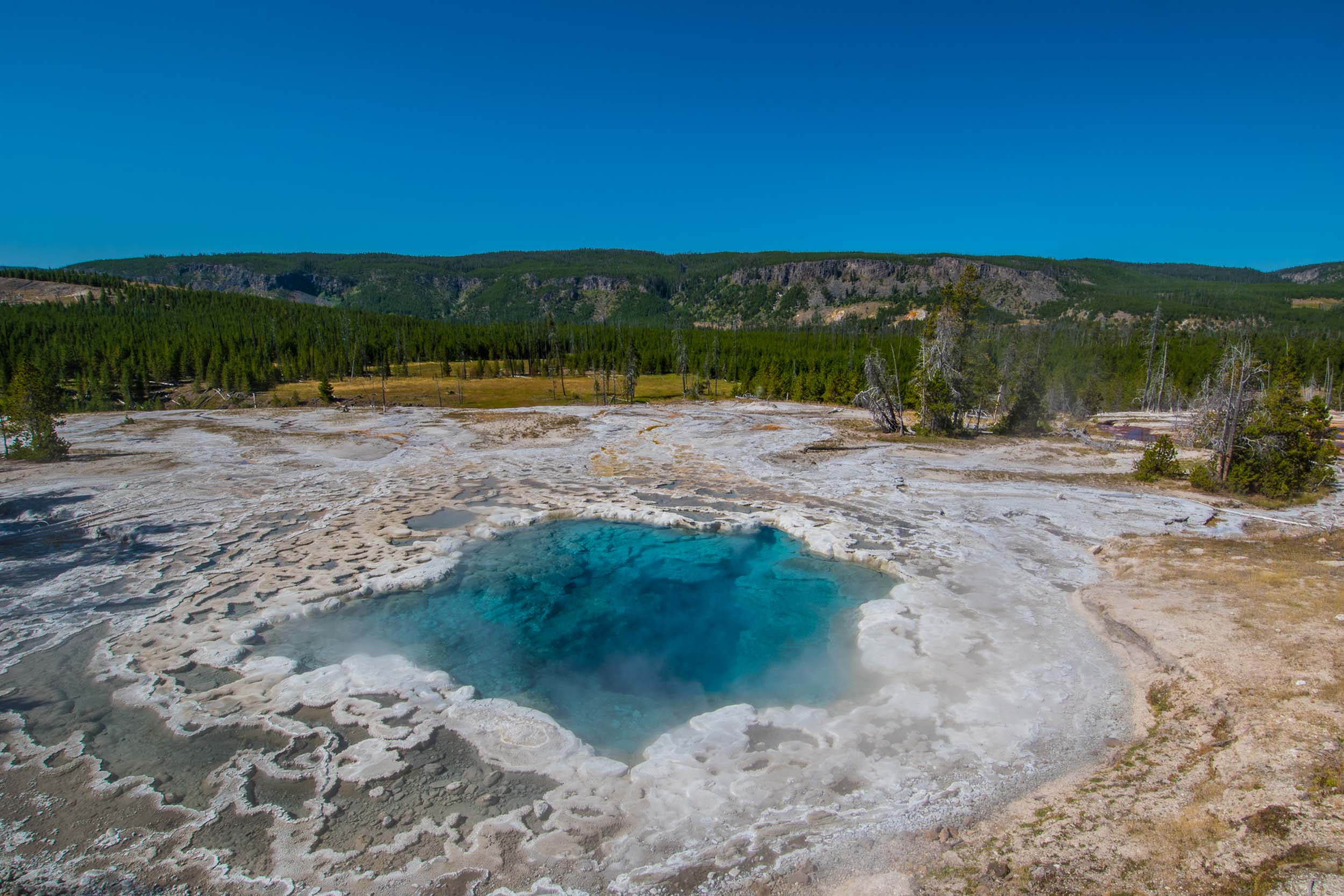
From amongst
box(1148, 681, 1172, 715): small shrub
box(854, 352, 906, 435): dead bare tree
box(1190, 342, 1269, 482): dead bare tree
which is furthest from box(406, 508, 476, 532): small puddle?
box(854, 352, 906, 435): dead bare tree

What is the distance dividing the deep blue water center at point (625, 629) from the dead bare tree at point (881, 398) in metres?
23.9

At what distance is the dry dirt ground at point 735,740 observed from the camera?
6.82 meters

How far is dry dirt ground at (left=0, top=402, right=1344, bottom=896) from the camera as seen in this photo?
6820 millimetres

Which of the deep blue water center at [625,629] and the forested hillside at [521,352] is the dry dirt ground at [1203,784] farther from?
the forested hillside at [521,352]

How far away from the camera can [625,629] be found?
46.2 feet

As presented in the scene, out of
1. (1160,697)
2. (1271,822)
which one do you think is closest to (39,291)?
(1160,697)

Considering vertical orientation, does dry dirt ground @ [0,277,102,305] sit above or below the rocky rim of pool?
above

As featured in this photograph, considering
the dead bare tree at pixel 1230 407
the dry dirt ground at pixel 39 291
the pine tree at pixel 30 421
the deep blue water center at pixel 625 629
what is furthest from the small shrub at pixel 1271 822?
the dry dirt ground at pixel 39 291

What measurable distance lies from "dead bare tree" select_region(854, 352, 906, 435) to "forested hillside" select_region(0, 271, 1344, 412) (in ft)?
16.2

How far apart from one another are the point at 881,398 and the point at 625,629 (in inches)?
1223

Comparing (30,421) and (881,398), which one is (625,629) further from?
(30,421)

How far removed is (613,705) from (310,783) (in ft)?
14.7

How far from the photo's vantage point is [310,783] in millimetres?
8359

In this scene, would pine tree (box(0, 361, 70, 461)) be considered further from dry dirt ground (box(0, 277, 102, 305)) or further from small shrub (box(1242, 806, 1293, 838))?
dry dirt ground (box(0, 277, 102, 305))
